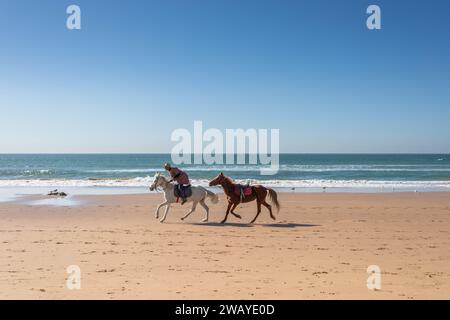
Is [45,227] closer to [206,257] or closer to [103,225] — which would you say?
[103,225]

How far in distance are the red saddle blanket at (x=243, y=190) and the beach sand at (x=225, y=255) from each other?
85 cm

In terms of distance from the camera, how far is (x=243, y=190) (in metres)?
13.3

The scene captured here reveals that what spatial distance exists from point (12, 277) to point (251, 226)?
22.3ft

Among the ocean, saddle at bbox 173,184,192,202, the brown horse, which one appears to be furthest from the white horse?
the ocean

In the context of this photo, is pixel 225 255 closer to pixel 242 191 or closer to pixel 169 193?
pixel 242 191

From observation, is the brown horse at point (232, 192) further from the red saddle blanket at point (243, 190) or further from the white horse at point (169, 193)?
the white horse at point (169, 193)

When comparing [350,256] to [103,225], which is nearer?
[350,256]

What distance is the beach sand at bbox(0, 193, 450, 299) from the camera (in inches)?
246

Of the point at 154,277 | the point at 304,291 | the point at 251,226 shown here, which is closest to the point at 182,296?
the point at 154,277

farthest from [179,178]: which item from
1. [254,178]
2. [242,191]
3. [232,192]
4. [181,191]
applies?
[254,178]

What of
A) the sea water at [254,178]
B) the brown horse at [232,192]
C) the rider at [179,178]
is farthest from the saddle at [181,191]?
the sea water at [254,178]

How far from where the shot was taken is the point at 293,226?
12344 millimetres
